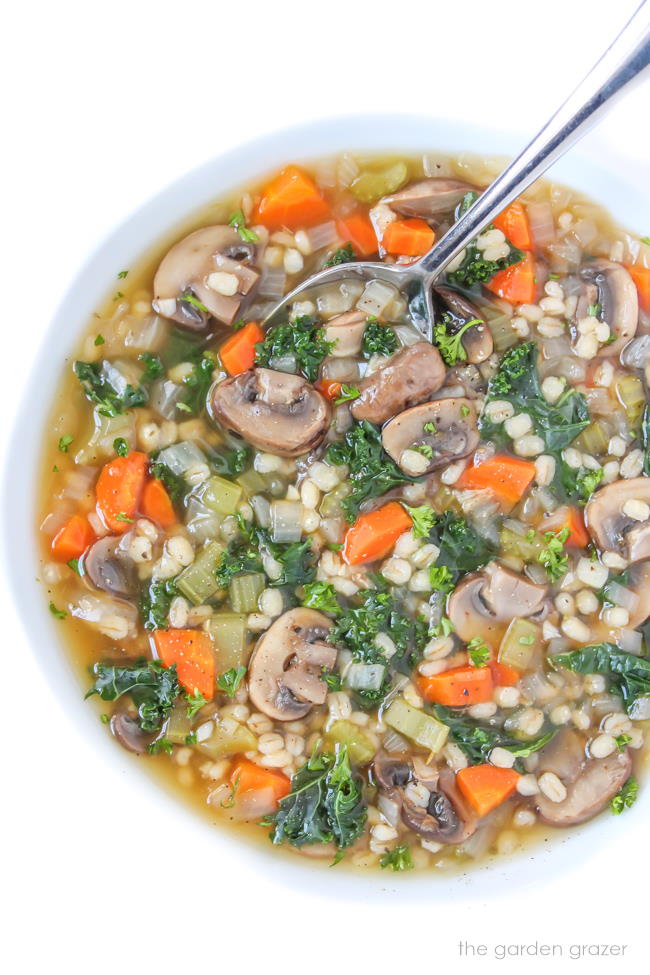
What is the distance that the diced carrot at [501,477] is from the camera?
343 centimetres

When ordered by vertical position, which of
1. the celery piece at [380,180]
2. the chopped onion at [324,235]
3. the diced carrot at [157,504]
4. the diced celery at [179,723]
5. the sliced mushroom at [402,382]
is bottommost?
the diced celery at [179,723]

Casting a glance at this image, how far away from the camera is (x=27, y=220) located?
11.8 feet

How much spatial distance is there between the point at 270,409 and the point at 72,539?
3.12 ft

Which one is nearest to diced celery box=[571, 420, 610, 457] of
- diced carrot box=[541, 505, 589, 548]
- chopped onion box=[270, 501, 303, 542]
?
→ diced carrot box=[541, 505, 589, 548]

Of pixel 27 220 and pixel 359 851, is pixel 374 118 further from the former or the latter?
pixel 359 851

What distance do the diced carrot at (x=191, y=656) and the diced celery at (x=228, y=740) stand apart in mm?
177

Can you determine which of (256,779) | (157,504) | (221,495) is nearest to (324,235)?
(221,495)

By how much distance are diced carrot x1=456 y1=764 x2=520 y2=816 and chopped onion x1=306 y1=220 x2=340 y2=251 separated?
88.9 inches

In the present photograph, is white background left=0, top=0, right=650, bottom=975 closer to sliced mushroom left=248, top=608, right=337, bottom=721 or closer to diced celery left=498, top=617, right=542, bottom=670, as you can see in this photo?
sliced mushroom left=248, top=608, right=337, bottom=721

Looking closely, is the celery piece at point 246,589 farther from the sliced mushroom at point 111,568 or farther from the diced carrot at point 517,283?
the diced carrot at point 517,283

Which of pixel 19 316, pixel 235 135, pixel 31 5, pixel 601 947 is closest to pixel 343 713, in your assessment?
pixel 601 947

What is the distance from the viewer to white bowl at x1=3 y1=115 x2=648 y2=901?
3197 millimetres

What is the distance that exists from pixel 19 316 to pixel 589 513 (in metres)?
2.54

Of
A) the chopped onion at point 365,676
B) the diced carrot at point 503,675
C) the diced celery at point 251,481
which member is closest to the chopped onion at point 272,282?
the diced celery at point 251,481
